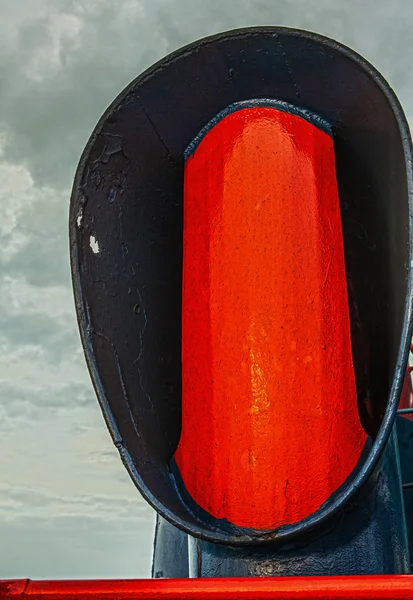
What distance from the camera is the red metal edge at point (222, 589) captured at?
89cm

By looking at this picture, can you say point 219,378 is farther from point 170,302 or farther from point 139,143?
point 139,143

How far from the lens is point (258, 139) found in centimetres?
208

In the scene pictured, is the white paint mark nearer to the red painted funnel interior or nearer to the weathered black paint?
the weathered black paint

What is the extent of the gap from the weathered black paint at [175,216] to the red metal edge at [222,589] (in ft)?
2.53

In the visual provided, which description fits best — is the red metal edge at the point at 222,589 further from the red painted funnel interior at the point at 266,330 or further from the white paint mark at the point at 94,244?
the white paint mark at the point at 94,244

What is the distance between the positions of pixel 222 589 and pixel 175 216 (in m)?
1.57

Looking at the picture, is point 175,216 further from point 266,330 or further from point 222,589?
point 222,589

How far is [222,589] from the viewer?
92 centimetres

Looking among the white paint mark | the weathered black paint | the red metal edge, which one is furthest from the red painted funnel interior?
the red metal edge

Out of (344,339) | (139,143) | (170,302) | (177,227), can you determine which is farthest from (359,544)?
(139,143)

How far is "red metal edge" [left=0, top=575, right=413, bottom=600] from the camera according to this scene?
0.89 metres

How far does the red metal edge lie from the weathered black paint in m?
0.77

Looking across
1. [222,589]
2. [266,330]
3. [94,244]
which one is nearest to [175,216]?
[94,244]

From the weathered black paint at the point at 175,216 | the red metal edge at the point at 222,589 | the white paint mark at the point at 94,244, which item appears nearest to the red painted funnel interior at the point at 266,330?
the weathered black paint at the point at 175,216
